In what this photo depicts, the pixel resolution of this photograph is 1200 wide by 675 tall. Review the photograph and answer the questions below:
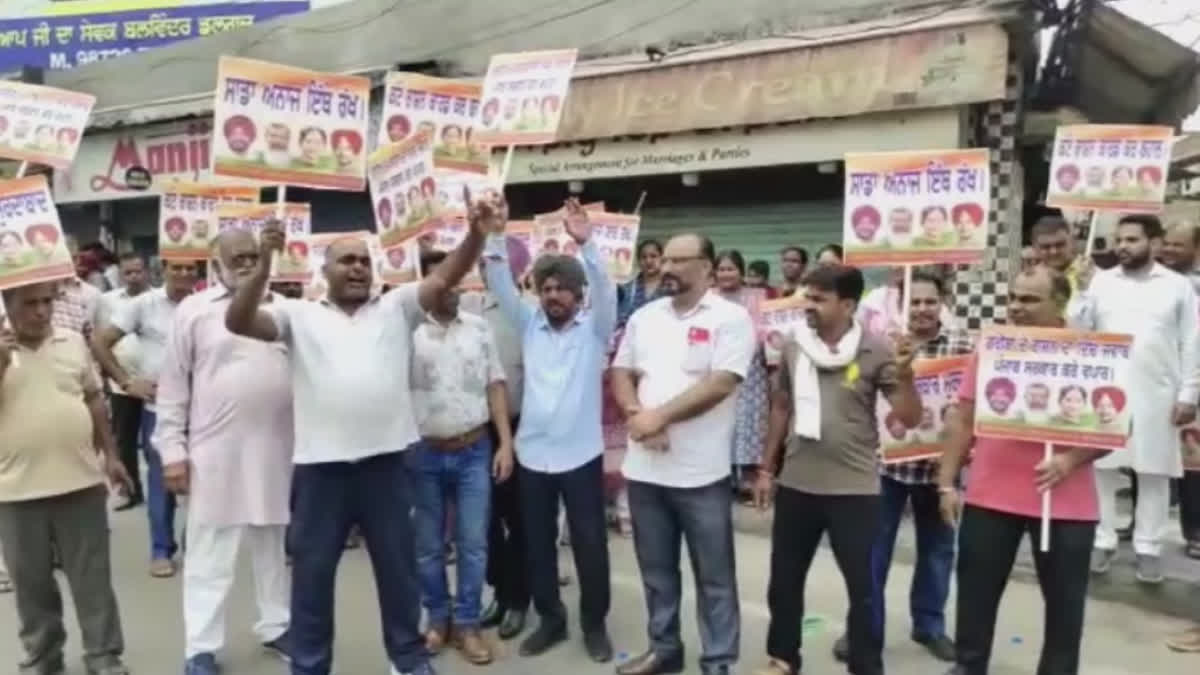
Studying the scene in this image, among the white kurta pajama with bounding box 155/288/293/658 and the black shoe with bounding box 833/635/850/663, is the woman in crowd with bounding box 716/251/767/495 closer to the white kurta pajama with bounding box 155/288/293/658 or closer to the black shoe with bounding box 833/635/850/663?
the black shoe with bounding box 833/635/850/663

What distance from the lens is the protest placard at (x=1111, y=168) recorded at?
18.7 feet

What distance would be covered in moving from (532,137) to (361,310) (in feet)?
4.56

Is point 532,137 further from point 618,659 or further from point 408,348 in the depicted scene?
point 618,659

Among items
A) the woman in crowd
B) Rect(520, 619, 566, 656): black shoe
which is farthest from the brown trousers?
the woman in crowd

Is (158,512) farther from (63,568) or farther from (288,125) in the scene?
(288,125)

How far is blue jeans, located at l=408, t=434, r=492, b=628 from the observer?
17.0ft

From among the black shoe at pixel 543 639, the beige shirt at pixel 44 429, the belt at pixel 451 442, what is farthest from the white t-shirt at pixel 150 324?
the black shoe at pixel 543 639

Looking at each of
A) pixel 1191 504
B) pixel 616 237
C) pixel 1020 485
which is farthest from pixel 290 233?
pixel 1191 504

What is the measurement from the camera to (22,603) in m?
4.90

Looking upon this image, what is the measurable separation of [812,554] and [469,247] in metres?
1.78

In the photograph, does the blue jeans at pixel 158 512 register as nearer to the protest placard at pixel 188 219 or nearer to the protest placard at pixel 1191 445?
the protest placard at pixel 188 219

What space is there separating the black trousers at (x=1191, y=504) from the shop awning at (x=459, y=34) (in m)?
4.14

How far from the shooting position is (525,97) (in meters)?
5.52

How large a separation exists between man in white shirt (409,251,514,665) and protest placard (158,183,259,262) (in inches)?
75.9
